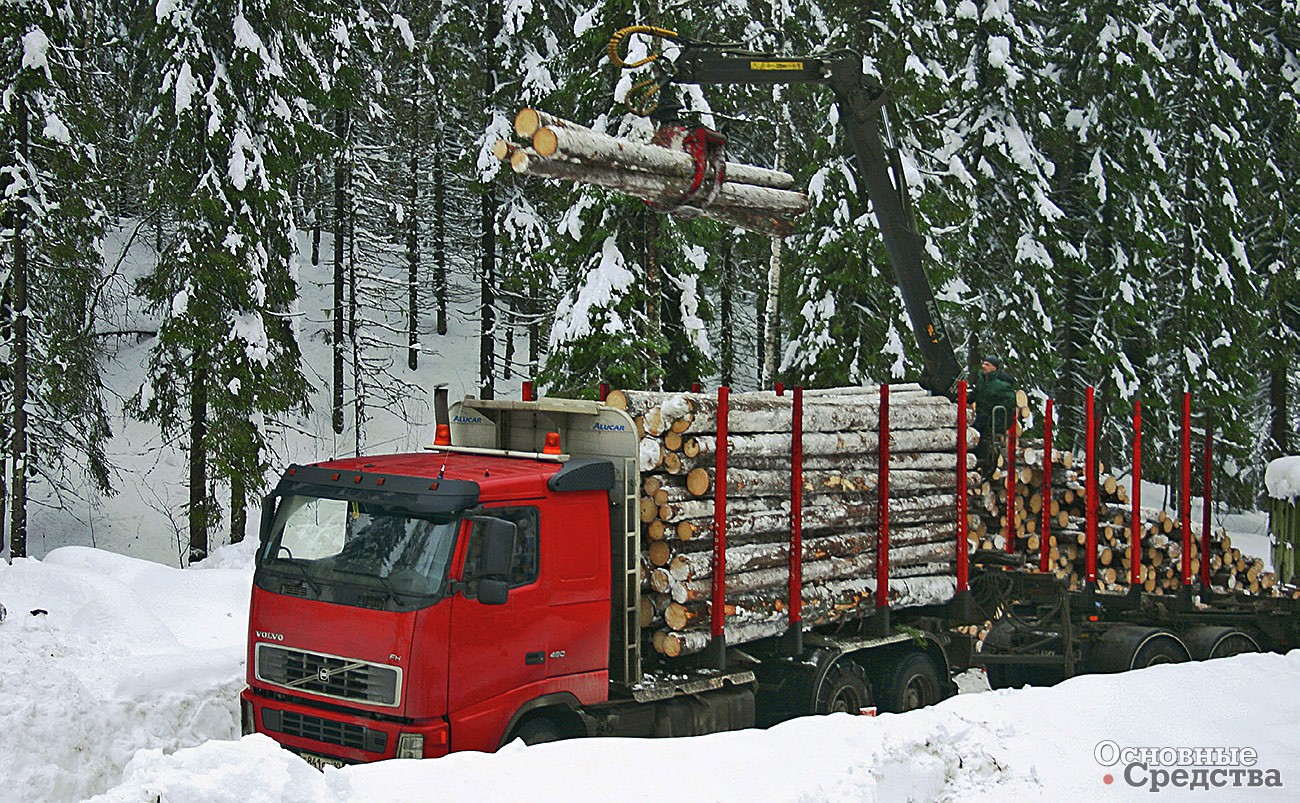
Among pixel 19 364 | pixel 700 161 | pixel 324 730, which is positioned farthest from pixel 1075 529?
pixel 19 364

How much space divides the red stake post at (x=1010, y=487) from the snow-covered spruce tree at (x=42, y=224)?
1304 centimetres

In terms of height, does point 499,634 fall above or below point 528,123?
below

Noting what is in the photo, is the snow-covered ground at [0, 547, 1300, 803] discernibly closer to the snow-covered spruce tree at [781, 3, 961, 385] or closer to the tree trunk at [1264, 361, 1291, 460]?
the snow-covered spruce tree at [781, 3, 961, 385]

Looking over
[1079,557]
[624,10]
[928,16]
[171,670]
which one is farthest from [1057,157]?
[171,670]

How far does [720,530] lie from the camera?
9.12 metres

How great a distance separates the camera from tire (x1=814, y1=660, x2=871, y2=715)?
10031mm

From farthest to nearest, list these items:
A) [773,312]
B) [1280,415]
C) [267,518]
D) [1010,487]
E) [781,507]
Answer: [1280,415]
[773,312]
[1010,487]
[781,507]
[267,518]

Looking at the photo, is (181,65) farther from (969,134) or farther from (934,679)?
(969,134)

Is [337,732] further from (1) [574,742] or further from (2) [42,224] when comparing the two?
(2) [42,224]

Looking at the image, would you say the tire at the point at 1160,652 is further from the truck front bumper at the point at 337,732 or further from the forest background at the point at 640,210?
the truck front bumper at the point at 337,732

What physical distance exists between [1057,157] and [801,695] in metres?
19.3

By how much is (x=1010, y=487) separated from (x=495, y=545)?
245 inches

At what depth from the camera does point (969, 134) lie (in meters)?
23.4

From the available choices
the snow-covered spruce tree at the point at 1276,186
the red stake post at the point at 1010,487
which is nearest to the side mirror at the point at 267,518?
the red stake post at the point at 1010,487
